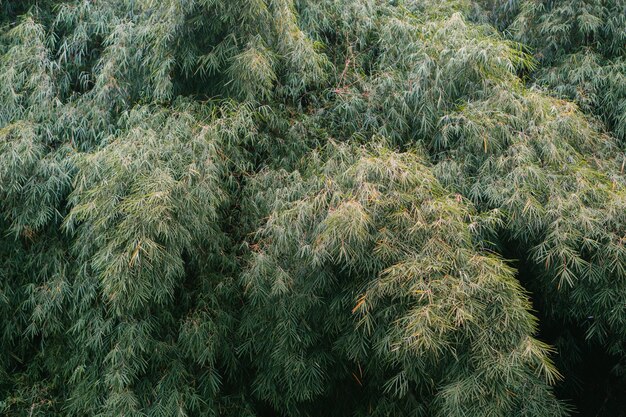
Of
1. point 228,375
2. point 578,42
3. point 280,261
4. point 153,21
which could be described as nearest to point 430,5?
point 578,42

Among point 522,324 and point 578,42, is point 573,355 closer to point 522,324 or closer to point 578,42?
point 522,324

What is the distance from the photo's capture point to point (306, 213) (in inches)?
166

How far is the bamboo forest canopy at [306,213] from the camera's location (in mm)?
3912

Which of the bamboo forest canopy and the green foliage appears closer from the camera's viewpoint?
the bamboo forest canopy

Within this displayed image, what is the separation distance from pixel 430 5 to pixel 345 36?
2.63 feet

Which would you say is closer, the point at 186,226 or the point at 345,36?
the point at 186,226

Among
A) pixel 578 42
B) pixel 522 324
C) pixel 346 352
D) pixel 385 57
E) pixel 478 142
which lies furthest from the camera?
pixel 578 42

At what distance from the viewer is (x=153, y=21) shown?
16.2 ft

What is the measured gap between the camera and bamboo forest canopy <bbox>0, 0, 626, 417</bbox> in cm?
391

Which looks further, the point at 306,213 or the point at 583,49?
the point at 583,49

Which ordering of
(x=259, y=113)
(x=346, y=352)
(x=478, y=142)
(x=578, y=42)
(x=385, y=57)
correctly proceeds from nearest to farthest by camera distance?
(x=346, y=352) < (x=478, y=142) < (x=259, y=113) < (x=385, y=57) < (x=578, y=42)

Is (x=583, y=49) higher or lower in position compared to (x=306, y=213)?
higher

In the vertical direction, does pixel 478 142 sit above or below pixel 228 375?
above

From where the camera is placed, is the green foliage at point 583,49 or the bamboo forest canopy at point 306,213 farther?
the green foliage at point 583,49
